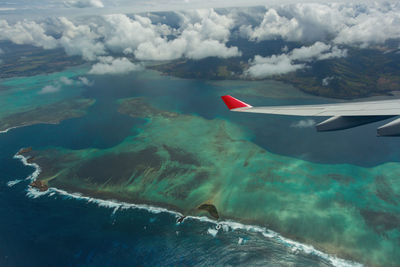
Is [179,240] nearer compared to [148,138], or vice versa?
[179,240]

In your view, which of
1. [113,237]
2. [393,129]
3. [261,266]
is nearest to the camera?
[393,129]

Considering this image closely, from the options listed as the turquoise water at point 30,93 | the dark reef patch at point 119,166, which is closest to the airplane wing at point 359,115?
the dark reef patch at point 119,166

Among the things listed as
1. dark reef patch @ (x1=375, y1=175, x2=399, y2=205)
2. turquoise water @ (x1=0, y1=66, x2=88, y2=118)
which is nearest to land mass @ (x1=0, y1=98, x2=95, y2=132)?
turquoise water @ (x1=0, y1=66, x2=88, y2=118)

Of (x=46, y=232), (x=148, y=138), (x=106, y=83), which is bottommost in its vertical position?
(x=46, y=232)

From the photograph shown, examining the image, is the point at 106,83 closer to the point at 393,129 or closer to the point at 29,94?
the point at 29,94

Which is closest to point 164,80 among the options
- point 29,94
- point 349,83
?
point 29,94

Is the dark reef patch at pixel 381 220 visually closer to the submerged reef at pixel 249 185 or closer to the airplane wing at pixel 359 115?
the submerged reef at pixel 249 185

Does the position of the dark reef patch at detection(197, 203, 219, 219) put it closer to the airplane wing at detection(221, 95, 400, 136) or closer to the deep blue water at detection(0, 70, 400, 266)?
the deep blue water at detection(0, 70, 400, 266)
